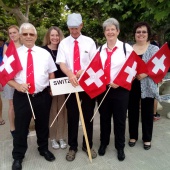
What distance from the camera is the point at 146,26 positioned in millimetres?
3404

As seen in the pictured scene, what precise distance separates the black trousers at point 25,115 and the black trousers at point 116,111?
83 cm

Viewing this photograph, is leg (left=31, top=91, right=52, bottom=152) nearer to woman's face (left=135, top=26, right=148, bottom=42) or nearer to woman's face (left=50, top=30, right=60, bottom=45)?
woman's face (left=50, top=30, right=60, bottom=45)

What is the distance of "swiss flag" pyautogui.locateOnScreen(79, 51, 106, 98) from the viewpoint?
3.11 metres

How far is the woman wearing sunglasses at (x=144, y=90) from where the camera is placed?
11.2ft

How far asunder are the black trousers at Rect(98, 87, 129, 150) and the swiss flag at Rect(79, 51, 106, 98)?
0.62ft

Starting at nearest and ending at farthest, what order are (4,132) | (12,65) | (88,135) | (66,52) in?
(12,65)
(66,52)
(88,135)
(4,132)

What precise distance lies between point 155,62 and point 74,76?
50.0 inches

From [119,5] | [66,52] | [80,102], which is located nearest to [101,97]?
[80,102]

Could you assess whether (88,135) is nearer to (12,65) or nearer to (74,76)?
(74,76)

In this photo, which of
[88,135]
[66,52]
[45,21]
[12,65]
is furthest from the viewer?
[45,21]

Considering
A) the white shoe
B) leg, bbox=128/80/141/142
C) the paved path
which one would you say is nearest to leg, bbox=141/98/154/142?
leg, bbox=128/80/141/142

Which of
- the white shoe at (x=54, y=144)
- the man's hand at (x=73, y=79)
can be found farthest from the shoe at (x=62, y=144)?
the man's hand at (x=73, y=79)

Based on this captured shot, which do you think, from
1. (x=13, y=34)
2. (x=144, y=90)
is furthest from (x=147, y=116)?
(x=13, y=34)

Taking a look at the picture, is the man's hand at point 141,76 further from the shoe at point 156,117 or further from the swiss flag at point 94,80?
the shoe at point 156,117
